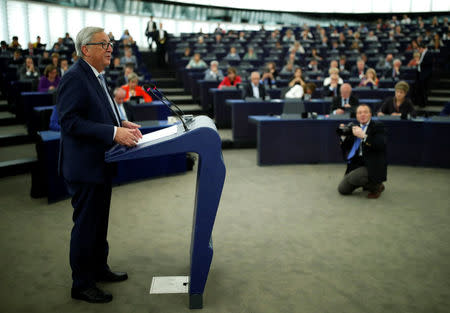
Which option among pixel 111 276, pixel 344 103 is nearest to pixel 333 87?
pixel 344 103

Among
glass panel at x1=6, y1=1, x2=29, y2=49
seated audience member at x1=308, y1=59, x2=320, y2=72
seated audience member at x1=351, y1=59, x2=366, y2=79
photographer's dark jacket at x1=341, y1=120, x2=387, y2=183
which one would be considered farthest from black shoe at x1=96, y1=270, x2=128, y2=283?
glass panel at x1=6, y1=1, x2=29, y2=49

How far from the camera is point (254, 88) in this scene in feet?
25.6

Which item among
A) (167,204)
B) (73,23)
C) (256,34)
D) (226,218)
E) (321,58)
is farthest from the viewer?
(73,23)

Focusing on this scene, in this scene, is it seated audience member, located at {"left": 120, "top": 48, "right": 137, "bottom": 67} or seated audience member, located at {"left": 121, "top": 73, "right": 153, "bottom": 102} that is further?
seated audience member, located at {"left": 120, "top": 48, "right": 137, "bottom": 67}

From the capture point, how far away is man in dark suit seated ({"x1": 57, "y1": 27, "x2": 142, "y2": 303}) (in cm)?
225

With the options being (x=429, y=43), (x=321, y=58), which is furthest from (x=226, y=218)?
(x=429, y=43)

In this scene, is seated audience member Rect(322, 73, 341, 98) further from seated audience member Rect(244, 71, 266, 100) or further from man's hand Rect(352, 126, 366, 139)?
man's hand Rect(352, 126, 366, 139)

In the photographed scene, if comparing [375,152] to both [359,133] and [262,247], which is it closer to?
[359,133]

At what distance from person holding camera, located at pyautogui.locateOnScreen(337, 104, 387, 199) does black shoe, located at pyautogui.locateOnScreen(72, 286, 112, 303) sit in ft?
9.56

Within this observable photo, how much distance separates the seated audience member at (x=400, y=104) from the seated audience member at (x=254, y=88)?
7.03 ft

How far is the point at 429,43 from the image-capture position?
13.9m

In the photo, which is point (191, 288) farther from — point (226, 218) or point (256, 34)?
point (256, 34)

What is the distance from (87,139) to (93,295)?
91cm

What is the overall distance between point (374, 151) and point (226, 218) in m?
1.75
